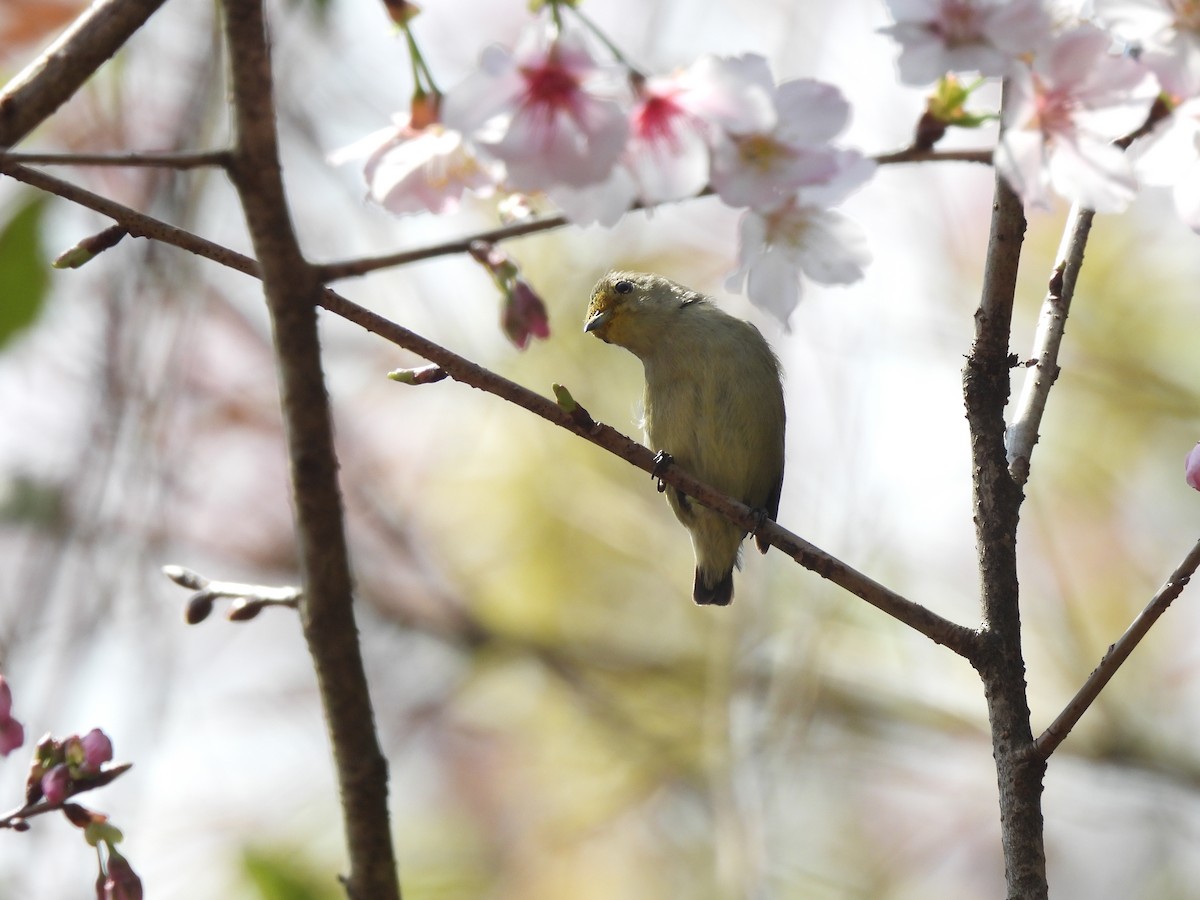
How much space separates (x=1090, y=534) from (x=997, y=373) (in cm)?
601

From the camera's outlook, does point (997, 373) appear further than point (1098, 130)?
Yes

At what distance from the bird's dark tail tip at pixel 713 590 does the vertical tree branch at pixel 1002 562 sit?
2.95 m

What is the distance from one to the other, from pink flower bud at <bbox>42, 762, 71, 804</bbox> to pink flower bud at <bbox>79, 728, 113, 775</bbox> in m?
0.03

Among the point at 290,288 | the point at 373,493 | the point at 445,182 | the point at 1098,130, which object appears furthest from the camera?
the point at 373,493

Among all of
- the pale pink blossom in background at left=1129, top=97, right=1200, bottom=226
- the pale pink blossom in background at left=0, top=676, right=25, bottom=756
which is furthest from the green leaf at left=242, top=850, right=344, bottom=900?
the pale pink blossom in background at left=1129, top=97, right=1200, bottom=226

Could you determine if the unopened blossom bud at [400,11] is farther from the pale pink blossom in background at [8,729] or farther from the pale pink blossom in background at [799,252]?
the pale pink blossom in background at [8,729]

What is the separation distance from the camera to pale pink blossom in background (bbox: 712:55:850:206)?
1.42 m

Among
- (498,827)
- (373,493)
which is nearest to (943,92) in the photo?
(373,493)

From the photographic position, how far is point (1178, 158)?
1487mm

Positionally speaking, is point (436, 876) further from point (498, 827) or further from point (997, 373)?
point (997, 373)

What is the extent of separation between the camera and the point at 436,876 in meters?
6.93

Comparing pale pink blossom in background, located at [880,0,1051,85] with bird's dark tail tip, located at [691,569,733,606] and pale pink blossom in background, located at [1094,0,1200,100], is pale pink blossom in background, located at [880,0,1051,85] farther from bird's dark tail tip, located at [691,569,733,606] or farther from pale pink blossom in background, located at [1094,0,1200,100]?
bird's dark tail tip, located at [691,569,733,606]

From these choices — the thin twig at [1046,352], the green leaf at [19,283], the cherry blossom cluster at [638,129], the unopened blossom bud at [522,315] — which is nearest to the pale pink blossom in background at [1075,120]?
the cherry blossom cluster at [638,129]

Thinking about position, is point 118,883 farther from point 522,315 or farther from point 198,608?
point 522,315
